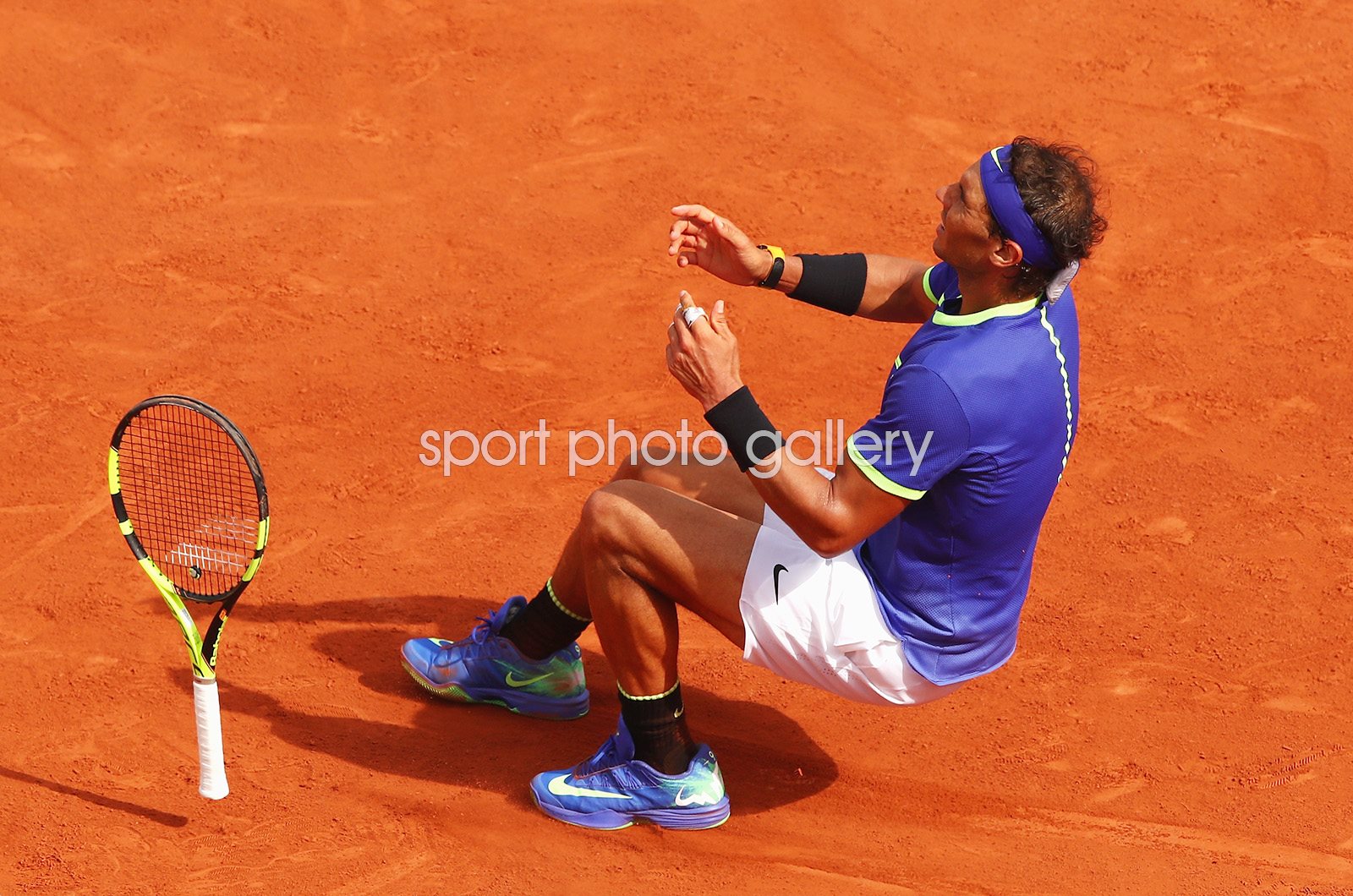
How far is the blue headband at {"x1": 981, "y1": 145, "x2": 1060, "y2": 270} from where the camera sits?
391cm

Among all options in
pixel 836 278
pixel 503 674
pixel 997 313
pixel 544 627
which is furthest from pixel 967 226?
pixel 503 674

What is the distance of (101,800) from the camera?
4.50 metres

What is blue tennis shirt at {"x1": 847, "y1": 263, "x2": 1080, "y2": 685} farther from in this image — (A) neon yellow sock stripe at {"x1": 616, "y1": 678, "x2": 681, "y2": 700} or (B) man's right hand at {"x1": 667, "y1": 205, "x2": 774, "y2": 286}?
(B) man's right hand at {"x1": 667, "y1": 205, "x2": 774, "y2": 286}

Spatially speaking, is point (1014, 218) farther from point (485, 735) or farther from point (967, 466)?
point (485, 735)

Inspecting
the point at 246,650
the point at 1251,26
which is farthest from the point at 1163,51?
the point at 246,650

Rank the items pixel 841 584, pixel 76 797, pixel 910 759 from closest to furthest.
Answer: pixel 841 584
pixel 76 797
pixel 910 759

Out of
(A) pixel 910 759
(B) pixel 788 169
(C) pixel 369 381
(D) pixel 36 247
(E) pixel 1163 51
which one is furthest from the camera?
(E) pixel 1163 51

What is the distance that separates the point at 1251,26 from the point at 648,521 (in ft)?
22.0

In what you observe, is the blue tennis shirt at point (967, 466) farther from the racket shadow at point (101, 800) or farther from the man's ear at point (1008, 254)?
the racket shadow at point (101, 800)

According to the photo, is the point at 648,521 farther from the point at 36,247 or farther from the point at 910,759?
the point at 36,247

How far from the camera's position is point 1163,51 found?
9055 millimetres

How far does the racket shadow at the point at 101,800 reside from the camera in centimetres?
445

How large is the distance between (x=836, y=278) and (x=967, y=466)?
3.99 ft

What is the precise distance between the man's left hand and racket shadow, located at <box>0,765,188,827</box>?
1.97m
